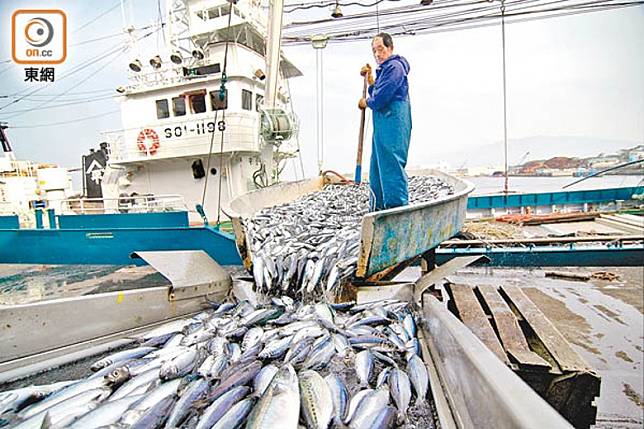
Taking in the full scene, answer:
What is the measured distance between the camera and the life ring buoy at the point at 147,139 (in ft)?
36.5

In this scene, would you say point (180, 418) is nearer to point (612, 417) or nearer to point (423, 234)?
point (423, 234)

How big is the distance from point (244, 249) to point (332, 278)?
3.34 feet

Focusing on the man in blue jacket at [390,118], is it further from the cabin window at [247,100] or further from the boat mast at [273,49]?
the cabin window at [247,100]

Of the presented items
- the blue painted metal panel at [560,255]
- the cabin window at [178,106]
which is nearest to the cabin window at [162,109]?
the cabin window at [178,106]

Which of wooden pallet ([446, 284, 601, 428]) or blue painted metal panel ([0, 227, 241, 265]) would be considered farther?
blue painted metal panel ([0, 227, 241, 265])

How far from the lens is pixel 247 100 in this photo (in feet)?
38.1

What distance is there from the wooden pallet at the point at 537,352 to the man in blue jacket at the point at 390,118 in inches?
62.5

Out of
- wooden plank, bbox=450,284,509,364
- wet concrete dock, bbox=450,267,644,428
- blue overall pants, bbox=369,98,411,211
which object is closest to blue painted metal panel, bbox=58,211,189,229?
blue overall pants, bbox=369,98,411,211

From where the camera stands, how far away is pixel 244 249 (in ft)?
12.0

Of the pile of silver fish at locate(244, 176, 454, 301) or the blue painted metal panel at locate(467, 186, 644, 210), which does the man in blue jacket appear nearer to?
the pile of silver fish at locate(244, 176, 454, 301)

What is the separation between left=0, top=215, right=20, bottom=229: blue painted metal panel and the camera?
9106 mm

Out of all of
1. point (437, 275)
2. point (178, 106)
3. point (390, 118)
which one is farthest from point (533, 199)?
point (178, 106)

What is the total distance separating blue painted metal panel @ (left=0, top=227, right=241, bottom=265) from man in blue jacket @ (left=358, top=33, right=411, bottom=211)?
346 centimetres

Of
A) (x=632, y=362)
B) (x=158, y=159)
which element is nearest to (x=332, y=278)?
(x=632, y=362)
